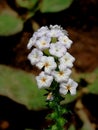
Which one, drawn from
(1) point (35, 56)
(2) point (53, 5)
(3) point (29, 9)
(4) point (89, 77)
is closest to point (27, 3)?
(3) point (29, 9)

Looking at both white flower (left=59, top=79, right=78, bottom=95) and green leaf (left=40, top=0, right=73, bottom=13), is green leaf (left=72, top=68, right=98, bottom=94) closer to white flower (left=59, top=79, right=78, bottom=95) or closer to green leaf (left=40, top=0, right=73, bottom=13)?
green leaf (left=40, top=0, right=73, bottom=13)

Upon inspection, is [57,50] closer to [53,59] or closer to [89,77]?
[53,59]

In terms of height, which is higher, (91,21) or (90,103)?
(91,21)

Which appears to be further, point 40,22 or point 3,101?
point 40,22

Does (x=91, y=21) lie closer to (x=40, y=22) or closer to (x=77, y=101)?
(x=40, y=22)

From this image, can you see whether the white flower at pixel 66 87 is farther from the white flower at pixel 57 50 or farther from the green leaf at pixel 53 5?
the green leaf at pixel 53 5

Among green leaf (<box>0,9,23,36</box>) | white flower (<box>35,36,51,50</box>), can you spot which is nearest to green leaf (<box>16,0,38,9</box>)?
green leaf (<box>0,9,23,36</box>)

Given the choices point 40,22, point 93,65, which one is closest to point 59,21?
point 40,22
